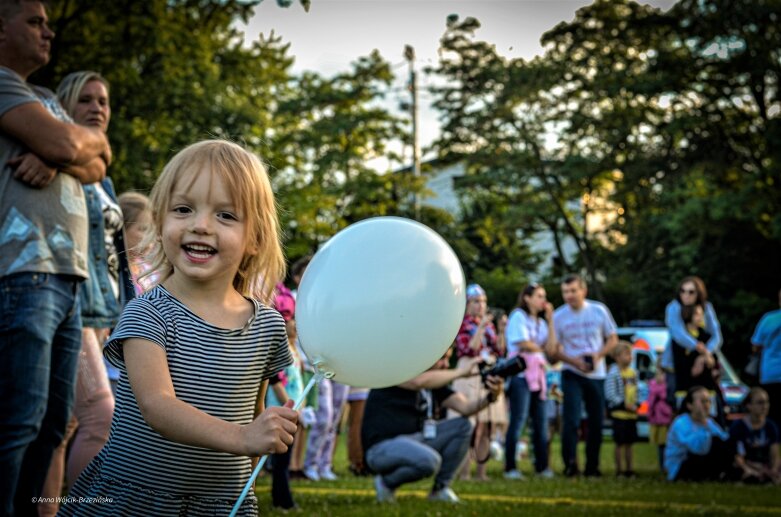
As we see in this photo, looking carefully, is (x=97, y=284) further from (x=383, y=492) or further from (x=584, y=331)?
(x=584, y=331)

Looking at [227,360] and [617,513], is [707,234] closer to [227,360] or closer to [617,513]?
[617,513]

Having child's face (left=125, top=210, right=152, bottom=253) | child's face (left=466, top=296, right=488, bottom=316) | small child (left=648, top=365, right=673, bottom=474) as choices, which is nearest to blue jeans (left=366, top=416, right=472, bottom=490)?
child's face (left=125, top=210, right=152, bottom=253)

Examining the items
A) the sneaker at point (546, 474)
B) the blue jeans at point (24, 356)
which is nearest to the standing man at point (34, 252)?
the blue jeans at point (24, 356)

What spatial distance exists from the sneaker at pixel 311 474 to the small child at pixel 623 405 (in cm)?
380

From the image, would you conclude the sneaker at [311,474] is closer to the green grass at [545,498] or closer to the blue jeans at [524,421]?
A: the green grass at [545,498]

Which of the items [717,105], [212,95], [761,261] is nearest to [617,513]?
[212,95]

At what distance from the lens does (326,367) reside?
118 inches

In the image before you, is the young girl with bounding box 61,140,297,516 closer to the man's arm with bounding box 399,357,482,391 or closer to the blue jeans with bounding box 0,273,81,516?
the blue jeans with bounding box 0,273,81,516

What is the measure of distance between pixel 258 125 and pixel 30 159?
24.9 m

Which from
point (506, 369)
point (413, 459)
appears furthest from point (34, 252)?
point (506, 369)

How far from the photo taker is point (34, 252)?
3.71m

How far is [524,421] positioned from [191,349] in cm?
825

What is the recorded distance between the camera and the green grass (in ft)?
21.7

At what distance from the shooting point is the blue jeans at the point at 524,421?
1038cm
